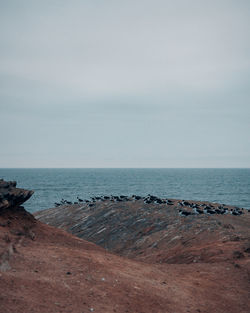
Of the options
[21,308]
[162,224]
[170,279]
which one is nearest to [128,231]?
[162,224]

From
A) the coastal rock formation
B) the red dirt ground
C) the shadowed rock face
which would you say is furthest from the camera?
the coastal rock formation

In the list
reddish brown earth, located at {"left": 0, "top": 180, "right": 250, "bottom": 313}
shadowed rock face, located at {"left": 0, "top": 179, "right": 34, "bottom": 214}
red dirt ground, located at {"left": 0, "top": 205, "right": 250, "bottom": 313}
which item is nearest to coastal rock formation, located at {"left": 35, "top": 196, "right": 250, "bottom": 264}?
reddish brown earth, located at {"left": 0, "top": 180, "right": 250, "bottom": 313}

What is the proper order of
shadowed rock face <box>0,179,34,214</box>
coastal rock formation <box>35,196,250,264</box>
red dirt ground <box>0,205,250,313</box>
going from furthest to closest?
1. coastal rock formation <box>35,196,250,264</box>
2. shadowed rock face <box>0,179,34,214</box>
3. red dirt ground <box>0,205,250,313</box>

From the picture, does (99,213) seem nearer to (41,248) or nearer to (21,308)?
(41,248)

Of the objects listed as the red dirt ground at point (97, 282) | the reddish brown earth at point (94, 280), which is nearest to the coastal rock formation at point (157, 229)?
the reddish brown earth at point (94, 280)

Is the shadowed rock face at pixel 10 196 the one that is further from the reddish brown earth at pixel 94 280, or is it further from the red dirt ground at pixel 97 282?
the red dirt ground at pixel 97 282

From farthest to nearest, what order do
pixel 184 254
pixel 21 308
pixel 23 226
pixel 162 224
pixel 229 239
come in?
1. pixel 162 224
2. pixel 229 239
3. pixel 184 254
4. pixel 23 226
5. pixel 21 308

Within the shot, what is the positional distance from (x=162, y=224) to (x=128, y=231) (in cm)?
352

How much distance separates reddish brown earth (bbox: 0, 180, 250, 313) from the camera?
418 inches

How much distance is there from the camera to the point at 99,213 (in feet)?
130

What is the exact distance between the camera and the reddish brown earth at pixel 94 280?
1062cm

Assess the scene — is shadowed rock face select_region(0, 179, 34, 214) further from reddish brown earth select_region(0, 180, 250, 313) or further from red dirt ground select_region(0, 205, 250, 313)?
red dirt ground select_region(0, 205, 250, 313)

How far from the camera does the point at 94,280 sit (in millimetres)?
12484

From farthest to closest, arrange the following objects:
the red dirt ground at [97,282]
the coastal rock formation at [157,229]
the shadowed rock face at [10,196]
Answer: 1. the coastal rock formation at [157,229]
2. the shadowed rock face at [10,196]
3. the red dirt ground at [97,282]
